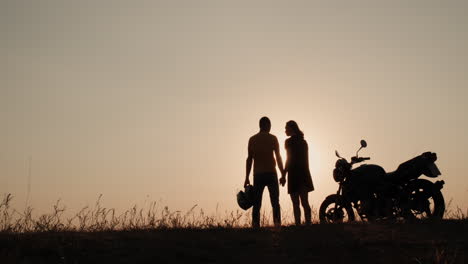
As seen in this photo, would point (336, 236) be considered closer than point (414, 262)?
No

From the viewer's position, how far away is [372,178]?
12484 mm

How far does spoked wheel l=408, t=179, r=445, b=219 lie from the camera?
38.9 feet

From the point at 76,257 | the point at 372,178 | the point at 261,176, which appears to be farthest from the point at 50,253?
the point at 372,178

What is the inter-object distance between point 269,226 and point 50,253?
4211mm

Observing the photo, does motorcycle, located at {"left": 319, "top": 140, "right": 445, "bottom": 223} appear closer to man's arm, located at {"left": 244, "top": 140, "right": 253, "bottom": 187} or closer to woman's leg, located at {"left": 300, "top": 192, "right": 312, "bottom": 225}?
woman's leg, located at {"left": 300, "top": 192, "right": 312, "bottom": 225}

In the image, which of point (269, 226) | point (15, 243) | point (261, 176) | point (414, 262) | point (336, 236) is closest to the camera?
point (414, 262)

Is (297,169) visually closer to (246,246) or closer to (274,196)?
(274,196)

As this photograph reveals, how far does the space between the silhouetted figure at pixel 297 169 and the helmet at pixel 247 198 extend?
654 millimetres

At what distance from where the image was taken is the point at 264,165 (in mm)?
12094

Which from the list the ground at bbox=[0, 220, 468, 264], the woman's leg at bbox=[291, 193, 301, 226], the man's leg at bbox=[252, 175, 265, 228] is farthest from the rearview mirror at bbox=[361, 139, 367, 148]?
the ground at bbox=[0, 220, 468, 264]

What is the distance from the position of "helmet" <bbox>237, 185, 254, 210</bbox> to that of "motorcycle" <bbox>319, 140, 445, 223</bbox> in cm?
147

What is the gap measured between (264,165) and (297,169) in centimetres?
69

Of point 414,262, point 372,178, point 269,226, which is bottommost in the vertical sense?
point 414,262

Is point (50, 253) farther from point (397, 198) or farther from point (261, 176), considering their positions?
point (397, 198)
